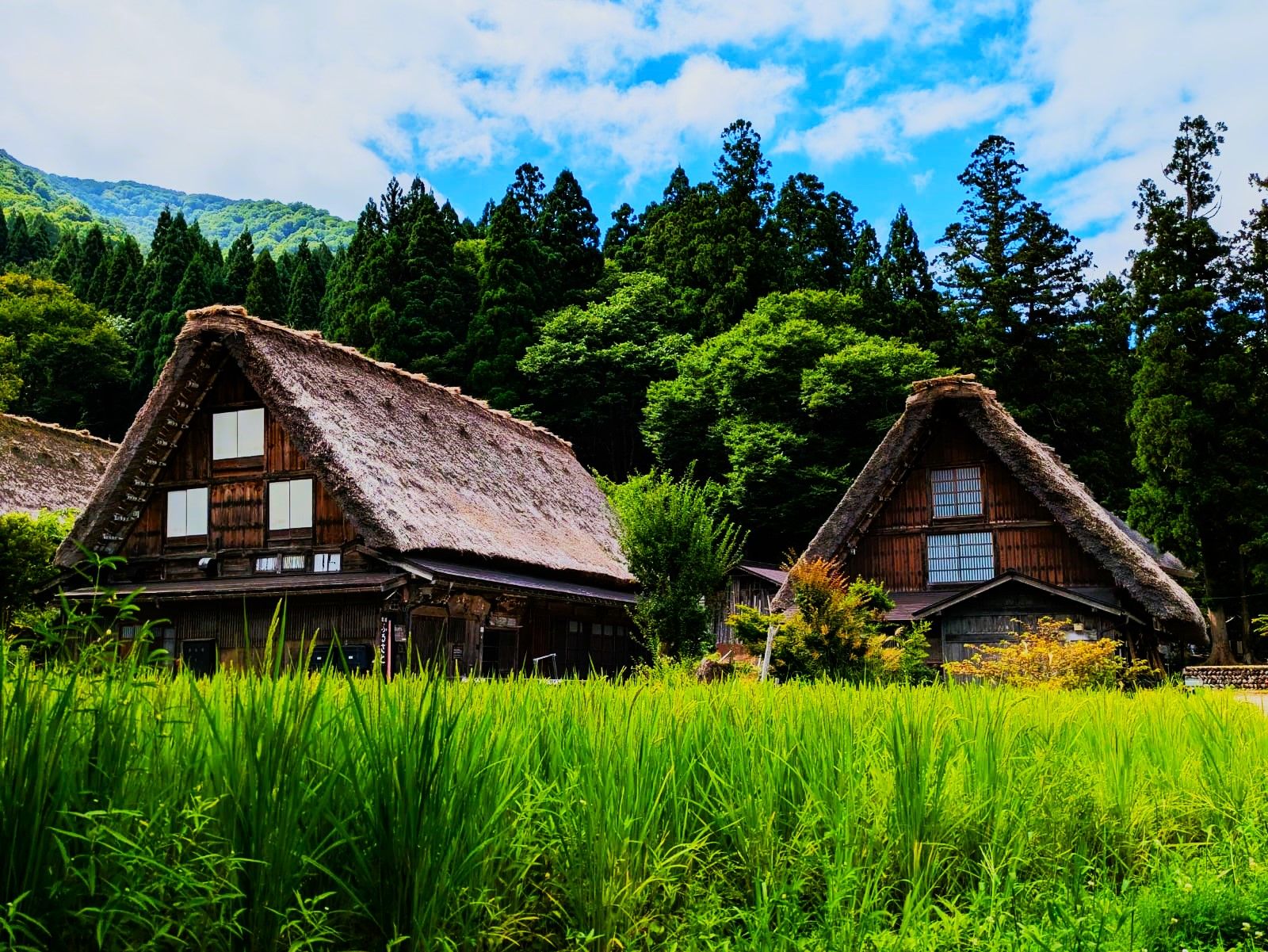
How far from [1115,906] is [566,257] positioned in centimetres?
4435

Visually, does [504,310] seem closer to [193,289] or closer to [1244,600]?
[193,289]

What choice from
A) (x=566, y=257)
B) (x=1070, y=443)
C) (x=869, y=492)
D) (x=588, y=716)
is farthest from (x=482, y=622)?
(x=566, y=257)

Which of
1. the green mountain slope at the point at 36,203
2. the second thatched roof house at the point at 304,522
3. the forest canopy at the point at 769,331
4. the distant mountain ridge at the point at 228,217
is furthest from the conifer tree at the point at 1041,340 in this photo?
the distant mountain ridge at the point at 228,217

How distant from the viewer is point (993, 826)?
4.19 metres

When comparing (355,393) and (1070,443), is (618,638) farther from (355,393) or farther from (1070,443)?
(1070,443)

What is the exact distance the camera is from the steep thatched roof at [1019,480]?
17.1 m

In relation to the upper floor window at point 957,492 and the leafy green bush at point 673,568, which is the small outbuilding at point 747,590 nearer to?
the leafy green bush at point 673,568

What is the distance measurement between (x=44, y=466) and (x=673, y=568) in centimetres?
1686

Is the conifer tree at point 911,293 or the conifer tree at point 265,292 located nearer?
the conifer tree at point 911,293

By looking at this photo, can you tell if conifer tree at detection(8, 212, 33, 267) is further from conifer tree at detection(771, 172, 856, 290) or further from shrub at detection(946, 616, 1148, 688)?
shrub at detection(946, 616, 1148, 688)

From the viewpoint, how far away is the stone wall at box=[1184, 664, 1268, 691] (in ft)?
72.0

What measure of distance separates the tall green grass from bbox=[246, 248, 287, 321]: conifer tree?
1797 inches

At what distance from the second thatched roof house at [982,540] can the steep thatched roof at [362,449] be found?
19.2 feet

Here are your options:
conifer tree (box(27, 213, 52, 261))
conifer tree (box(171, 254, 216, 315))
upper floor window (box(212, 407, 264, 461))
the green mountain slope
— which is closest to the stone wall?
upper floor window (box(212, 407, 264, 461))
